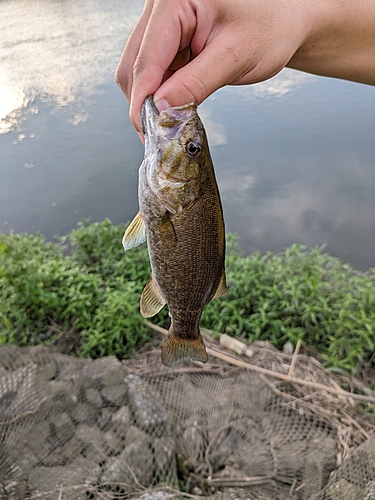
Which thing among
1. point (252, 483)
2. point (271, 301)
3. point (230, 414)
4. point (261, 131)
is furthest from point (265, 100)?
point (252, 483)

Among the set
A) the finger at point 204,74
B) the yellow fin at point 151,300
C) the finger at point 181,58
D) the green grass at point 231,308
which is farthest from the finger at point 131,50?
the green grass at point 231,308

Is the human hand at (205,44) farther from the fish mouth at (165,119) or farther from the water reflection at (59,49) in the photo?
the water reflection at (59,49)

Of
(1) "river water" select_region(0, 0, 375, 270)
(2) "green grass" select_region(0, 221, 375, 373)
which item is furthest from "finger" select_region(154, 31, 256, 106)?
(1) "river water" select_region(0, 0, 375, 270)

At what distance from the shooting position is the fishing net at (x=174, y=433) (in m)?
2.50

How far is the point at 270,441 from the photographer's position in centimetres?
288

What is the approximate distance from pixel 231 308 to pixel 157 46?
9.28ft

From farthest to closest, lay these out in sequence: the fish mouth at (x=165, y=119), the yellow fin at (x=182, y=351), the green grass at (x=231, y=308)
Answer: the green grass at (x=231, y=308), the yellow fin at (x=182, y=351), the fish mouth at (x=165, y=119)

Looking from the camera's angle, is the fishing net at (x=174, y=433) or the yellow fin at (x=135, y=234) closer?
the yellow fin at (x=135, y=234)

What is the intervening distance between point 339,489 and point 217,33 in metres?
2.66

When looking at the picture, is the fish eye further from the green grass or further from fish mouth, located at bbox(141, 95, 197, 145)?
the green grass

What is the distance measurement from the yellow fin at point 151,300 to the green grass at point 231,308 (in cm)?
192

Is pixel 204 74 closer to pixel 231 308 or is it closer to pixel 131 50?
pixel 131 50

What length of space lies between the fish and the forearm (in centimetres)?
96

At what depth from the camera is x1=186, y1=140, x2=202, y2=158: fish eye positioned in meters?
1.60
